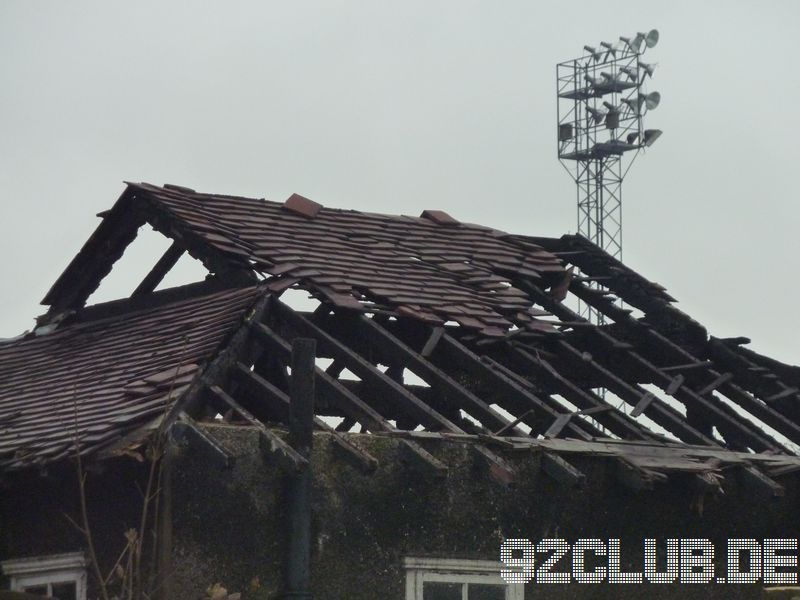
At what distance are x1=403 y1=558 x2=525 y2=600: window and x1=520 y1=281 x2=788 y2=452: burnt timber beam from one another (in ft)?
10.9

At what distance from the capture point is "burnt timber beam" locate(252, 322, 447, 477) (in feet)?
34.7

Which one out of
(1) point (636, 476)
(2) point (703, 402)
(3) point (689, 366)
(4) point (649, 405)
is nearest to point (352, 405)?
(1) point (636, 476)

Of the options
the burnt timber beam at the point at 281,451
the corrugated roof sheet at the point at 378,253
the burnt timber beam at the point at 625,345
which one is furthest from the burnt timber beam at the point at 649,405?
the burnt timber beam at the point at 281,451

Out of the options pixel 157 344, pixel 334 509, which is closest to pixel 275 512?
pixel 334 509

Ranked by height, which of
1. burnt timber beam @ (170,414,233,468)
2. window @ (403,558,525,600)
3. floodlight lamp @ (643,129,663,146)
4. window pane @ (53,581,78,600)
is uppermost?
floodlight lamp @ (643,129,663,146)

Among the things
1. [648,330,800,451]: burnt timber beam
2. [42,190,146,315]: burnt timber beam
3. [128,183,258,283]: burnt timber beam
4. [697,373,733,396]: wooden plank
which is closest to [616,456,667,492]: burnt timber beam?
[648,330,800,451]: burnt timber beam

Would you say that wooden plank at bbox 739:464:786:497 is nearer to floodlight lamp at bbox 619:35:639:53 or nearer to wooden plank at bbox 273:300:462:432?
wooden plank at bbox 273:300:462:432

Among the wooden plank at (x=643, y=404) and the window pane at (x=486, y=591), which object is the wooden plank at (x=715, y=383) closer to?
the wooden plank at (x=643, y=404)

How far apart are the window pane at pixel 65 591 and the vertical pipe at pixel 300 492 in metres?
1.64

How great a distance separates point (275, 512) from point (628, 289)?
22.0 ft

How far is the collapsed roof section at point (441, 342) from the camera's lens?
11508mm

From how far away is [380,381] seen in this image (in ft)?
38.4

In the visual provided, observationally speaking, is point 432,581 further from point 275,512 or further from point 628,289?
point 628,289

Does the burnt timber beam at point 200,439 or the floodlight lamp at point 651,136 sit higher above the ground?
the floodlight lamp at point 651,136
